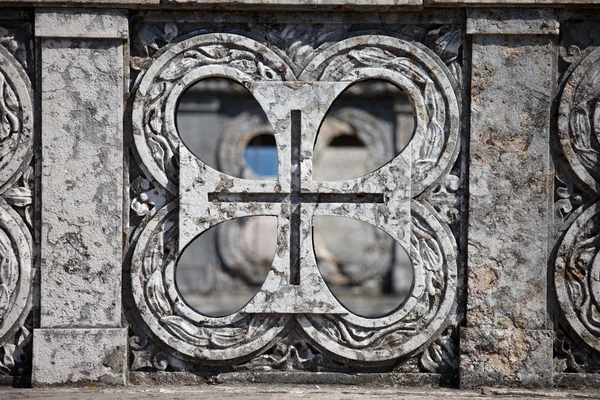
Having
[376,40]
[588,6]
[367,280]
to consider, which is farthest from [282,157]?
[367,280]

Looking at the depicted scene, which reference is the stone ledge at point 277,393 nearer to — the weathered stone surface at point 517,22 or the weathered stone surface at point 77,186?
the weathered stone surface at point 77,186

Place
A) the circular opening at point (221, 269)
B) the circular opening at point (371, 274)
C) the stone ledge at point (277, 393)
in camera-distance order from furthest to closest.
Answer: the circular opening at point (371, 274) → the circular opening at point (221, 269) → the stone ledge at point (277, 393)

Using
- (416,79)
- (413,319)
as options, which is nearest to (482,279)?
(413,319)

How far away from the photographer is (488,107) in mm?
4363

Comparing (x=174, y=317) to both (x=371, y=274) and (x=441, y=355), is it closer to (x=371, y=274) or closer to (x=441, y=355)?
(x=441, y=355)

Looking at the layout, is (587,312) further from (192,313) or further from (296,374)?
(192,313)

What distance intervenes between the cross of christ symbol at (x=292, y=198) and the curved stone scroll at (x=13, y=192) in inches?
29.6

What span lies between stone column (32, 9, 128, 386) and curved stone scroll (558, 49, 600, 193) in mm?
2107

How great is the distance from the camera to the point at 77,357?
4.30 meters

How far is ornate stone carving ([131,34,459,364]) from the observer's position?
14.3 feet

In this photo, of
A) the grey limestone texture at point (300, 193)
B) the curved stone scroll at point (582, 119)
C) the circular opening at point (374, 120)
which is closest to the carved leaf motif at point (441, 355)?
the grey limestone texture at point (300, 193)

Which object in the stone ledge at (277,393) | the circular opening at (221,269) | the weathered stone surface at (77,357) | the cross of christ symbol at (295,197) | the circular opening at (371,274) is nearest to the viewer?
the stone ledge at (277,393)

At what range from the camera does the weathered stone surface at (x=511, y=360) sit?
14.2 feet

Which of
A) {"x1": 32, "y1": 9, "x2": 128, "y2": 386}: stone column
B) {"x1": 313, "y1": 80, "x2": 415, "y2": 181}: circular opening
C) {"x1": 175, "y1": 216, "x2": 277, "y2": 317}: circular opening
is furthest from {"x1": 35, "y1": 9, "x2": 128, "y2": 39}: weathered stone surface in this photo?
{"x1": 313, "y1": 80, "x2": 415, "y2": 181}: circular opening
